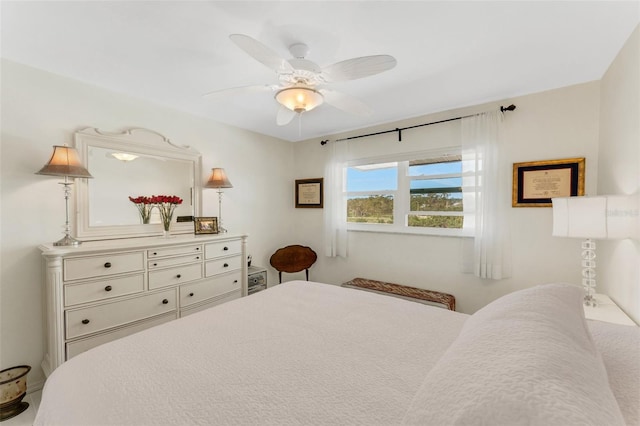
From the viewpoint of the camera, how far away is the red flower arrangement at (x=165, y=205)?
8.77ft

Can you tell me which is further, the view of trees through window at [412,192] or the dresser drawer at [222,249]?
the view of trees through window at [412,192]

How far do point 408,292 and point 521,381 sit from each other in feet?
8.43

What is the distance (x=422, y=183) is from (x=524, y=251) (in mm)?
1226

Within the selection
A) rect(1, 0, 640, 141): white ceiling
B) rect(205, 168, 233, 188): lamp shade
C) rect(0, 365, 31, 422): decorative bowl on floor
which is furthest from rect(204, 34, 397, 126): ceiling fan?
rect(0, 365, 31, 422): decorative bowl on floor

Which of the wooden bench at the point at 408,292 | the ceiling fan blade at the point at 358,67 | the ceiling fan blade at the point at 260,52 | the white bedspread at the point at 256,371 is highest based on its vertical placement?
the ceiling fan blade at the point at 260,52

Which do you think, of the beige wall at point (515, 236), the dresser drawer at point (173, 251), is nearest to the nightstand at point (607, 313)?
the beige wall at point (515, 236)

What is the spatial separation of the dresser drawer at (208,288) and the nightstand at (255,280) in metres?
0.24

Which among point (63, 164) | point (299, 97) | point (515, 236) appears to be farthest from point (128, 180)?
point (515, 236)

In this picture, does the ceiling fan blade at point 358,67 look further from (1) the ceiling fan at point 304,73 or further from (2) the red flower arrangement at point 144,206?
Result: (2) the red flower arrangement at point 144,206

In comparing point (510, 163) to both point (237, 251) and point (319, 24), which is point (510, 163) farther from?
point (237, 251)

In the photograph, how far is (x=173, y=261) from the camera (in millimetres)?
2438

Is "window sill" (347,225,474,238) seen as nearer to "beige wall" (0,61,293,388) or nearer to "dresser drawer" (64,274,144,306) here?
"dresser drawer" (64,274,144,306)

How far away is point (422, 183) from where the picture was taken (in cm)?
321

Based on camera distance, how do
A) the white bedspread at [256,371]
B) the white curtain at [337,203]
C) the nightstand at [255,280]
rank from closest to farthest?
1. the white bedspread at [256,371]
2. the nightstand at [255,280]
3. the white curtain at [337,203]
